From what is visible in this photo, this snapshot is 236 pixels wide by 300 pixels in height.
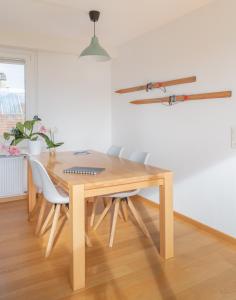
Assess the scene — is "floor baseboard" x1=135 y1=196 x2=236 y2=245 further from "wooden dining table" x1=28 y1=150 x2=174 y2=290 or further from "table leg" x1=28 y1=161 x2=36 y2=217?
"table leg" x1=28 y1=161 x2=36 y2=217

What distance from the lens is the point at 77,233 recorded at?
175 cm

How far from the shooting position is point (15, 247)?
2.34 m

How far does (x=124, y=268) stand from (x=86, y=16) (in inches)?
98.8

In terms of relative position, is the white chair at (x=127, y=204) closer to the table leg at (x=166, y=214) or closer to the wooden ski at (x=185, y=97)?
the table leg at (x=166, y=214)

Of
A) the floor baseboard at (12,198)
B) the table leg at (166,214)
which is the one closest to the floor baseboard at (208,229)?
the table leg at (166,214)

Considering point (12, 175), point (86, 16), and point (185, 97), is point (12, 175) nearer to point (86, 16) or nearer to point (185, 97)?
point (86, 16)

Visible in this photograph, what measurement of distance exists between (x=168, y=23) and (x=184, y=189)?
6.26 feet

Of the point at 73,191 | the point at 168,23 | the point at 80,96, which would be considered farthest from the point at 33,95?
the point at 73,191

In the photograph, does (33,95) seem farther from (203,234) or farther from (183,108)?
(203,234)

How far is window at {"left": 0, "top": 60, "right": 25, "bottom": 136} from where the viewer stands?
3.57 meters

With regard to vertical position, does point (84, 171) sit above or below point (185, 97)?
below

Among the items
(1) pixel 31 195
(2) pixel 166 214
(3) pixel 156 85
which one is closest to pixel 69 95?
(3) pixel 156 85

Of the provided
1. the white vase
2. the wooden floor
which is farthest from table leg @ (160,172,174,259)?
the white vase

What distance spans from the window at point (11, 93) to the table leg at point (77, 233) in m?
2.32
